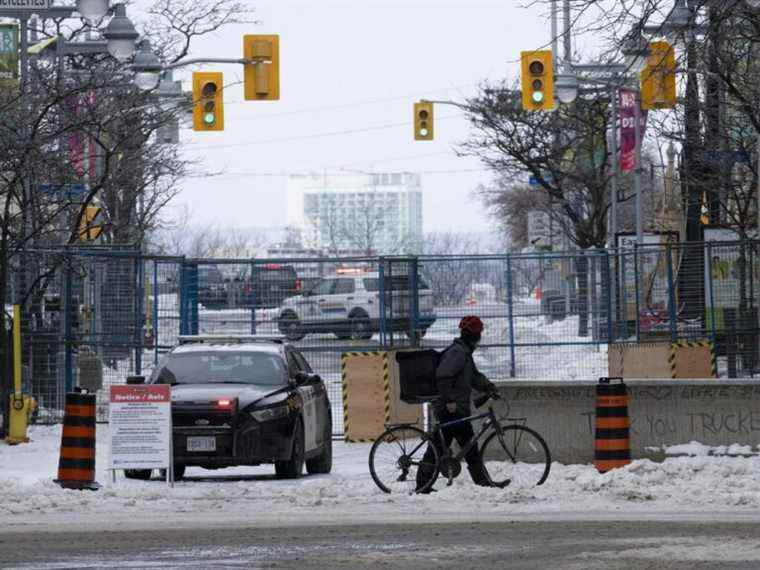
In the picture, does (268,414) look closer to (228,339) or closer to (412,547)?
(228,339)

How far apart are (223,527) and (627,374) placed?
14.2 metres

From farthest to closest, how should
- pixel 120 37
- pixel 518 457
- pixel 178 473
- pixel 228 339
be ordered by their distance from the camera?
1. pixel 120 37
2. pixel 228 339
3. pixel 178 473
4. pixel 518 457

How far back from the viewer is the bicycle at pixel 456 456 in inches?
653

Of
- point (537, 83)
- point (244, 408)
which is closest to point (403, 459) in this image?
point (244, 408)

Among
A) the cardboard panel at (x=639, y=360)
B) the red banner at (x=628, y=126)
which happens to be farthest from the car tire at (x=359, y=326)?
the red banner at (x=628, y=126)

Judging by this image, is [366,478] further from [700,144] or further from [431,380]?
[700,144]

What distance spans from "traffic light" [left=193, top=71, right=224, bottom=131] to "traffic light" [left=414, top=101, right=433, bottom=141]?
8.87 metres

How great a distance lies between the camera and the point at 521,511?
15.2m

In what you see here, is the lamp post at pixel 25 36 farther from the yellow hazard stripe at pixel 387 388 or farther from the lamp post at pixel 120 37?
the yellow hazard stripe at pixel 387 388

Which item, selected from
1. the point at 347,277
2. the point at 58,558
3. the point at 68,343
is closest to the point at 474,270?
the point at 347,277

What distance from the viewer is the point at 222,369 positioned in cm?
1969

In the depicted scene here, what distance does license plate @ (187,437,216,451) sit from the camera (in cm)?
1831

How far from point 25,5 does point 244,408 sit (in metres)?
11.0

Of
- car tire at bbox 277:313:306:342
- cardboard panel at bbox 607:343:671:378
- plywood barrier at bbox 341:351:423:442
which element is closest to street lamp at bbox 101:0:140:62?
car tire at bbox 277:313:306:342
